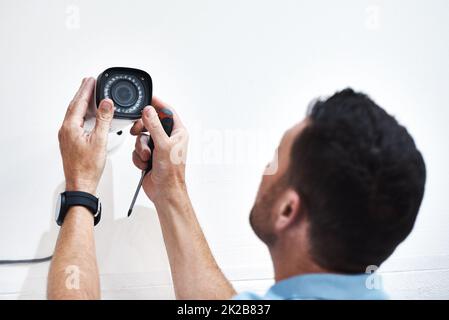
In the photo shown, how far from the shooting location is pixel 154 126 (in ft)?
2.59

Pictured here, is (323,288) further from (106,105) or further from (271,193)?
(106,105)

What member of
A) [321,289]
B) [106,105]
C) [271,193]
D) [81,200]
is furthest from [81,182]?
[321,289]

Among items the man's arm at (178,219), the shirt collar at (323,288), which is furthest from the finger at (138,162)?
the shirt collar at (323,288)

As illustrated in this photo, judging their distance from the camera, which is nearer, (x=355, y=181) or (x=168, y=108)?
(x=355, y=181)

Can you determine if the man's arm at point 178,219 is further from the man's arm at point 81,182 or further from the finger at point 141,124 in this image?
the man's arm at point 81,182

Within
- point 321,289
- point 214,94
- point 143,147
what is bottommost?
point 321,289

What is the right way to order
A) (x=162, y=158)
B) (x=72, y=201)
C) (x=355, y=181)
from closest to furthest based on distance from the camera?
(x=355, y=181) → (x=72, y=201) → (x=162, y=158)

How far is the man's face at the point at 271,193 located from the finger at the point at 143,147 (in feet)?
0.78

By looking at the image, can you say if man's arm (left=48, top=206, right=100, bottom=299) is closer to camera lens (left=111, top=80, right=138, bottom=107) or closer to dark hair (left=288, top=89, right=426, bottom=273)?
camera lens (left=111, top=80, right=138, bottom=107)

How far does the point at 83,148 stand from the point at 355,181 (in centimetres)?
43

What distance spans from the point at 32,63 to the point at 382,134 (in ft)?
2.09

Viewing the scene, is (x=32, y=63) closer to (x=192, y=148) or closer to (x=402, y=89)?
(x=192, y=148)
